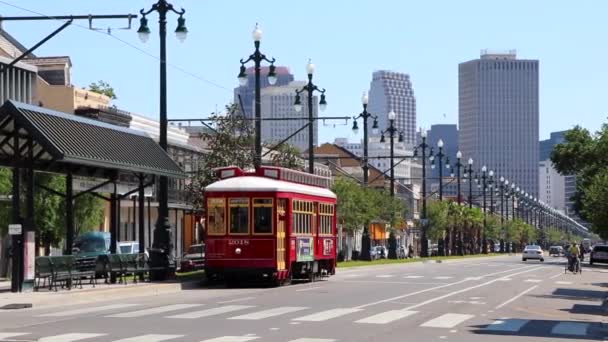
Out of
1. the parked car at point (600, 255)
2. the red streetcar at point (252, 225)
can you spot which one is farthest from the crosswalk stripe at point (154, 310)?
the parked car at point (600, 255)

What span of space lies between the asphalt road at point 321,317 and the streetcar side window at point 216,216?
76.6 inches

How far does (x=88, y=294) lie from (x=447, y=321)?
10242 mm

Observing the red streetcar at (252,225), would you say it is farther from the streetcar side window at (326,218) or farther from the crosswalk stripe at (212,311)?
the crosswalk stripe at (212,311)

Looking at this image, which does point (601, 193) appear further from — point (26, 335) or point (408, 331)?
point (26, 335)

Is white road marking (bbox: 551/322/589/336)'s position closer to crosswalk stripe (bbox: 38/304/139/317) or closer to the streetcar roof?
crosswalk stripe (bbox: 38/304/139/317)

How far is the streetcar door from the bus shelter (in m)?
3.30

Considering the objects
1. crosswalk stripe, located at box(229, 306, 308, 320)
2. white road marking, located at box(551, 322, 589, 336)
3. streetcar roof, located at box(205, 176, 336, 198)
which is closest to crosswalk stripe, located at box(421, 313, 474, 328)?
white road marking, located at box(551, 322, 589, 336)

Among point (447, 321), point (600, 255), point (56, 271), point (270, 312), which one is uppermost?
point (56, 271)

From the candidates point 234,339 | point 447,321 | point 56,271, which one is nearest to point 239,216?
point 56,271

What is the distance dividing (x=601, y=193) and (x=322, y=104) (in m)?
13.8

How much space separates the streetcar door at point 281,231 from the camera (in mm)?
35781

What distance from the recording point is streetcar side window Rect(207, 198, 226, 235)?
118 feet

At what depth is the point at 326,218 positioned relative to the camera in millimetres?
42250

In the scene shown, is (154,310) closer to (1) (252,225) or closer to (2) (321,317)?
(2) (321,317)
